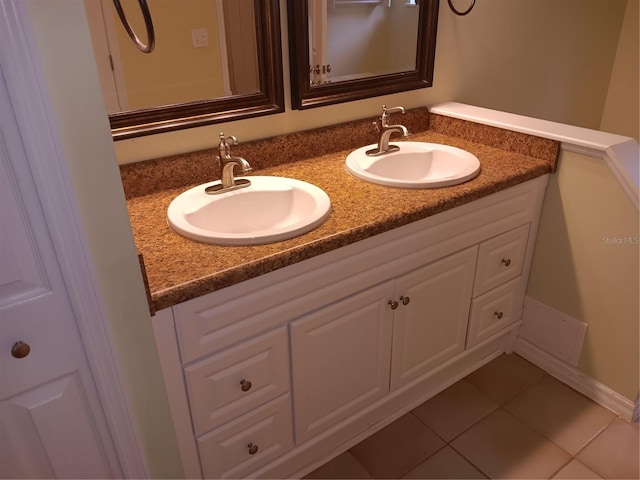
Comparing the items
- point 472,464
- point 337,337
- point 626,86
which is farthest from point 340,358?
point 626,86

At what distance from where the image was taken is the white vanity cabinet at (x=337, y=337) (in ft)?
3.63

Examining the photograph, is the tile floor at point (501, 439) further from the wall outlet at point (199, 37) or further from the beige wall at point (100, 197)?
the wall outlet at point (199, 37)

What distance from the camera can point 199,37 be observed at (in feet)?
4.39

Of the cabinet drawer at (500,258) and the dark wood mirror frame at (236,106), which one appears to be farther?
the cabinet drawer at (500,258)

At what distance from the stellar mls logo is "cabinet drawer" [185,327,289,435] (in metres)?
1.09

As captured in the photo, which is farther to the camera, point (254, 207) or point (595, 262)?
point (595, 262)

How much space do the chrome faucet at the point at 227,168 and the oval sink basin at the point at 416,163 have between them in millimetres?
357

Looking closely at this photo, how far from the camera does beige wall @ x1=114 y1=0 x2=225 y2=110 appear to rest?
4.10 feet

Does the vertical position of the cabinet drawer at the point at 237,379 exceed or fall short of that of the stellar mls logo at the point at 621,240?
it falls short

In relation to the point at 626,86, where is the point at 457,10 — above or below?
above

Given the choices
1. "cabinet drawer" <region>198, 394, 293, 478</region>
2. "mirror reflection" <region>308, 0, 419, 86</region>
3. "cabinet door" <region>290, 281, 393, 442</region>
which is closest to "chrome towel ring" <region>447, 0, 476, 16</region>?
"mirror reflection" <region>308, 0, 419, 86</region>

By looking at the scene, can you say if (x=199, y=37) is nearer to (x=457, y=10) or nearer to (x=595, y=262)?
(x=457, y=10)

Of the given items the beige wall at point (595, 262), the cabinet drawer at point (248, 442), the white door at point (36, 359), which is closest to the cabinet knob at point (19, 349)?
the white door at point (36, 359)

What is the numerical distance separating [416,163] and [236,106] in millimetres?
659
